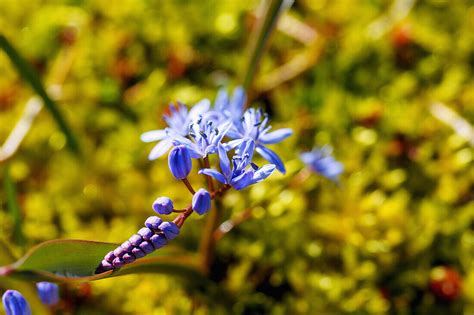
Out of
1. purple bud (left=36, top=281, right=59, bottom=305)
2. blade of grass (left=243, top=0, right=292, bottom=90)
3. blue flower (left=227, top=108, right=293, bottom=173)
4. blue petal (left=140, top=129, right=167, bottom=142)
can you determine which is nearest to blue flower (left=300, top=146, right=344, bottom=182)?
blade of grass (left=243, top=0, right=292, bottom=90)

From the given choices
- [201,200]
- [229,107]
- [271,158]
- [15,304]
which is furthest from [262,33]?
[15,304]

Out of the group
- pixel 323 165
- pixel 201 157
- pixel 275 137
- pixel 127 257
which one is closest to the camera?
pixel 127 257

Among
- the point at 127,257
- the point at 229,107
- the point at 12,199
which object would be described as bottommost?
the point at 127,257

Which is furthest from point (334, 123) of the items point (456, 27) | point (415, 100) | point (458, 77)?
point (456, 27)

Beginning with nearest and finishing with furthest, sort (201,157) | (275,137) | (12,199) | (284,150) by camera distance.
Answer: (201,157) < (275,137) < (12,199) < (284,150)

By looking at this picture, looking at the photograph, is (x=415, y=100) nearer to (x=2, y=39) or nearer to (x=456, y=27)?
(x=456, y=27)

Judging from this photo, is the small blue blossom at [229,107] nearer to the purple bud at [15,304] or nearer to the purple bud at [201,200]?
the purple bud at [201,200]

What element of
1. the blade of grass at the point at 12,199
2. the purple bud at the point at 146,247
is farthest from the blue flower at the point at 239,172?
the blade of grass at the point at 12,199

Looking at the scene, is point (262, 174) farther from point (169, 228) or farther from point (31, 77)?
Result: point (31, 77)
